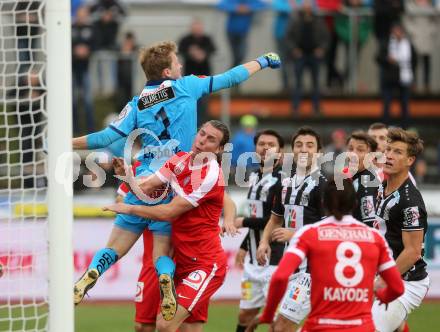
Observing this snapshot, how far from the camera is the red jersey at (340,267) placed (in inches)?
253

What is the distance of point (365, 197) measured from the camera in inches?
349

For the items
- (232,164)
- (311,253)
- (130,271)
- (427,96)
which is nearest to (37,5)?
(311,253)

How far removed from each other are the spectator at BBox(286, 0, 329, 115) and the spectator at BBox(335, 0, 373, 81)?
2.08 feet

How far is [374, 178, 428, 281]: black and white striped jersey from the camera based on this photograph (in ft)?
26.1

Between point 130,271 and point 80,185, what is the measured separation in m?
1.91

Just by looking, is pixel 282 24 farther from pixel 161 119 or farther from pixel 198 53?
pixel 161 119

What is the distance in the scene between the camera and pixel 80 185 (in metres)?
15.9

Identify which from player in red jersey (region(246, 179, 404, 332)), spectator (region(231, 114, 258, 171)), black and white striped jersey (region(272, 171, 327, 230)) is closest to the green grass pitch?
spectator (region(231, 114, 258, 171))

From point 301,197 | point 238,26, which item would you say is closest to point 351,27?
point 238,26

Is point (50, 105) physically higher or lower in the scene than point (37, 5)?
lower

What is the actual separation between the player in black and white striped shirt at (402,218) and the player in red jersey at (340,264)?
1.42 meters

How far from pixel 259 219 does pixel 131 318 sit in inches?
141

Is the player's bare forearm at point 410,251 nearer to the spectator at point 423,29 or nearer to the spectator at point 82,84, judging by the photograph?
the spectator at point 82,84

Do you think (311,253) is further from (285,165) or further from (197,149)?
(285,165)
